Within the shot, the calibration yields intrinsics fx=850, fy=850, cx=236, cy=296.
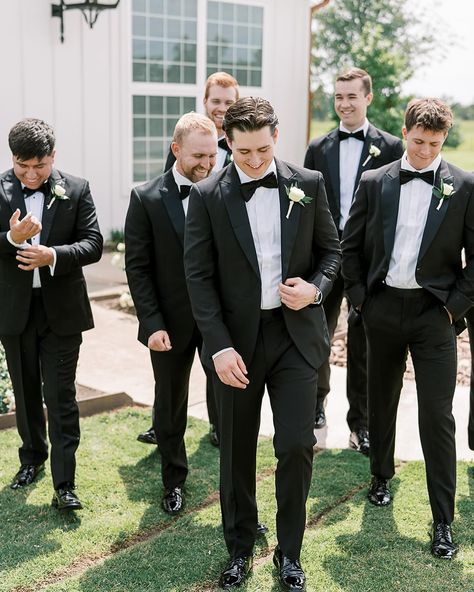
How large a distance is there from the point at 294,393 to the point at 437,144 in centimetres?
144

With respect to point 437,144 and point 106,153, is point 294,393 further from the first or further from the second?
point 106,153

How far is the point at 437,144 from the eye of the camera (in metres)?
4.13

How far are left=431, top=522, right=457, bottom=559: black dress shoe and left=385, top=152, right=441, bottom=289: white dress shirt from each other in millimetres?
1180

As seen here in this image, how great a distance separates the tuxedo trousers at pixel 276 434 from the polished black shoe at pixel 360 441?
1.69 m

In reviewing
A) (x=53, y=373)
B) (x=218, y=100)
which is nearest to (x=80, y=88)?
(x=218, y=100)

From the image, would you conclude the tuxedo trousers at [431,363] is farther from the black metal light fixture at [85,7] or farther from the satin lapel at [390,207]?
the black metal light fixture at [85,7]

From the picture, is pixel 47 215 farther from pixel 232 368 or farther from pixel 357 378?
pixel 357 378

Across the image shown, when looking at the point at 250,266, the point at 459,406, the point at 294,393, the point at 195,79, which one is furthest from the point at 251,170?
the point at 195,79

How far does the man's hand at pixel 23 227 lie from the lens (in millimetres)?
4215

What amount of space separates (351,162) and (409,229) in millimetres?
1649

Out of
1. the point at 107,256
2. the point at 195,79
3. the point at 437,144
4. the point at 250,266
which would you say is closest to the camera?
the point at 250,266

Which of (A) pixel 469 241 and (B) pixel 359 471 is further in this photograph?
(B) pixel 359 471

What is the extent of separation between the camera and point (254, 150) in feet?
11.6

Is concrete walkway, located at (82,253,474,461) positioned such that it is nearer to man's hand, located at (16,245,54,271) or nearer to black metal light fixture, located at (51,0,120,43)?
man's hand, located at (16,245,54,271)
